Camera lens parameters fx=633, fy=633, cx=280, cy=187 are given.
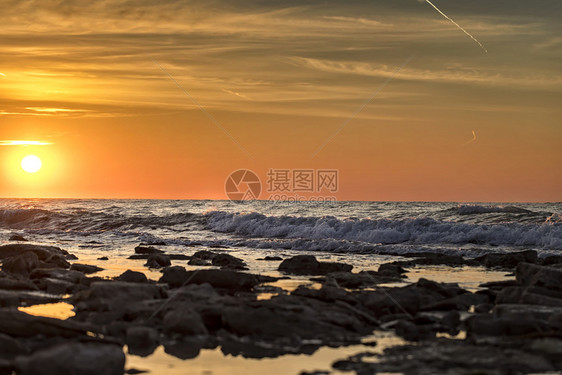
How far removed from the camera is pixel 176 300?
10.2 m

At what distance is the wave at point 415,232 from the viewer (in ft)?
99.9

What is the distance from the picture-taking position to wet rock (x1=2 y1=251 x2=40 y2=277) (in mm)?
15047

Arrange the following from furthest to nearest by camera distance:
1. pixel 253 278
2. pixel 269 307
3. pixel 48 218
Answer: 1. pixel 48 218
2. pixel 253 278
3. pixel 269 307

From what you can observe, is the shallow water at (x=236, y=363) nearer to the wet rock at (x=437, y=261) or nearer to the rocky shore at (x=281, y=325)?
the rocky shore at (x=281, y=325)

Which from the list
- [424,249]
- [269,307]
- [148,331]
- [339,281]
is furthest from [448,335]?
[424,249]

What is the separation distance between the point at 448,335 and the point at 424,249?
17.4 metres

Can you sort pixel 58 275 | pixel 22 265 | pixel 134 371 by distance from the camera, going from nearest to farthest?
1. pixel 134 371
2. pixel 58 275
3. pixel 22 265

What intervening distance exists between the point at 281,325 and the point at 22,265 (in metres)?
8.96

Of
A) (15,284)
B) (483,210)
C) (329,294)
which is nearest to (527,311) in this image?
(329,294)

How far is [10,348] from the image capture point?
289 inches

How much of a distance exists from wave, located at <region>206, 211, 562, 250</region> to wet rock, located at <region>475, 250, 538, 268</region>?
8.56 meters

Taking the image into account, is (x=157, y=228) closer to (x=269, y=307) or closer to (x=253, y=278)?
(x=253, y=278)

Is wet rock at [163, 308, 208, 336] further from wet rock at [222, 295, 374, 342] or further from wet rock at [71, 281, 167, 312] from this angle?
wet rock at [71, 281, 167, 312]

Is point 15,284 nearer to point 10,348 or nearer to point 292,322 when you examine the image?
point 10,348
